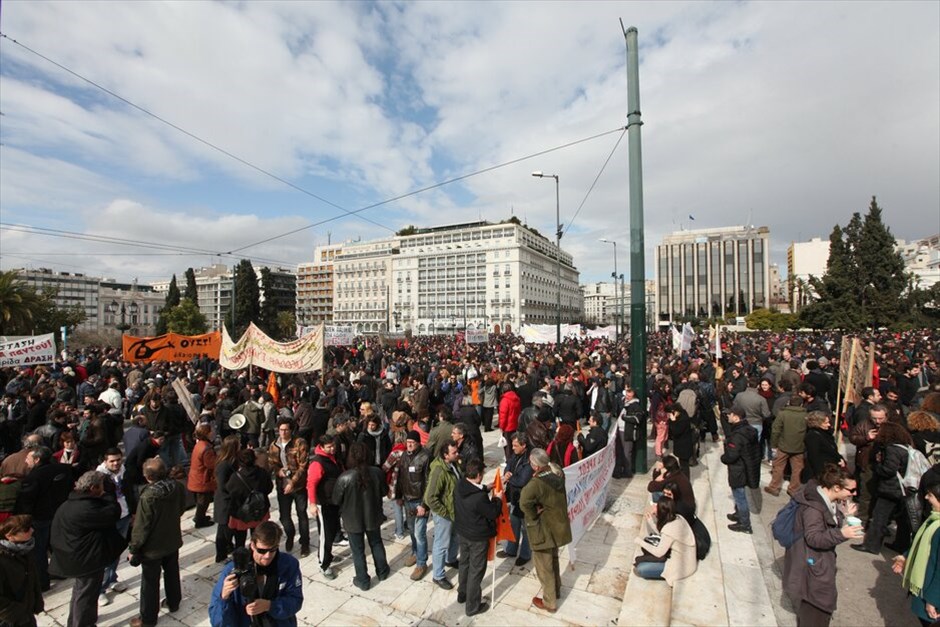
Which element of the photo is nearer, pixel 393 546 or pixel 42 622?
pixel 42 622

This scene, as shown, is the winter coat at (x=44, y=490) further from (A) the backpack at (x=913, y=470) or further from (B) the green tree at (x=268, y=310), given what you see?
(B) the green tree at (x=268, y=310)

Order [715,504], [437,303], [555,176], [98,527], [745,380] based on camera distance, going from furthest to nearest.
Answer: [437,303]
[555,176]
[745,380]
[715,504]
[98,527]

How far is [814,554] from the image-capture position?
3594 mm

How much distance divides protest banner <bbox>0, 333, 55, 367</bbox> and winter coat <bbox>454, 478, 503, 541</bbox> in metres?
14.6

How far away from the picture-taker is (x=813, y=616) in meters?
3.64

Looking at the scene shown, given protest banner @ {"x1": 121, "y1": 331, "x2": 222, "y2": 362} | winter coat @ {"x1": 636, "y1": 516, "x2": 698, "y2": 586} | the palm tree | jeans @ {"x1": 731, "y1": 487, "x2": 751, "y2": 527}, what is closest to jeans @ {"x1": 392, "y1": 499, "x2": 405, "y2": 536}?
winter coat @ {"x1": 636, "y1": 516, "x2": 698, "y2": 586}

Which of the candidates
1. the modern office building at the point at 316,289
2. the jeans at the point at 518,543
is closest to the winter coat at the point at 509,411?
the jeans at the point at 518,543

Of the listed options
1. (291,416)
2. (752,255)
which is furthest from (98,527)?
(752,255)

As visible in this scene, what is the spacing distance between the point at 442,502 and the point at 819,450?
191 inches

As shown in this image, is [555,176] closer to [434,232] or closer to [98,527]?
[98,527]

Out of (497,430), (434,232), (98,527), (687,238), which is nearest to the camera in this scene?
(98,527)

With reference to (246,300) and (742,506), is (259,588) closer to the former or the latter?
(742,506)

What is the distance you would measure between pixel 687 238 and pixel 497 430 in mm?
118785

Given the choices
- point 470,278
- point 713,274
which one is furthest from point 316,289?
point 713,274
